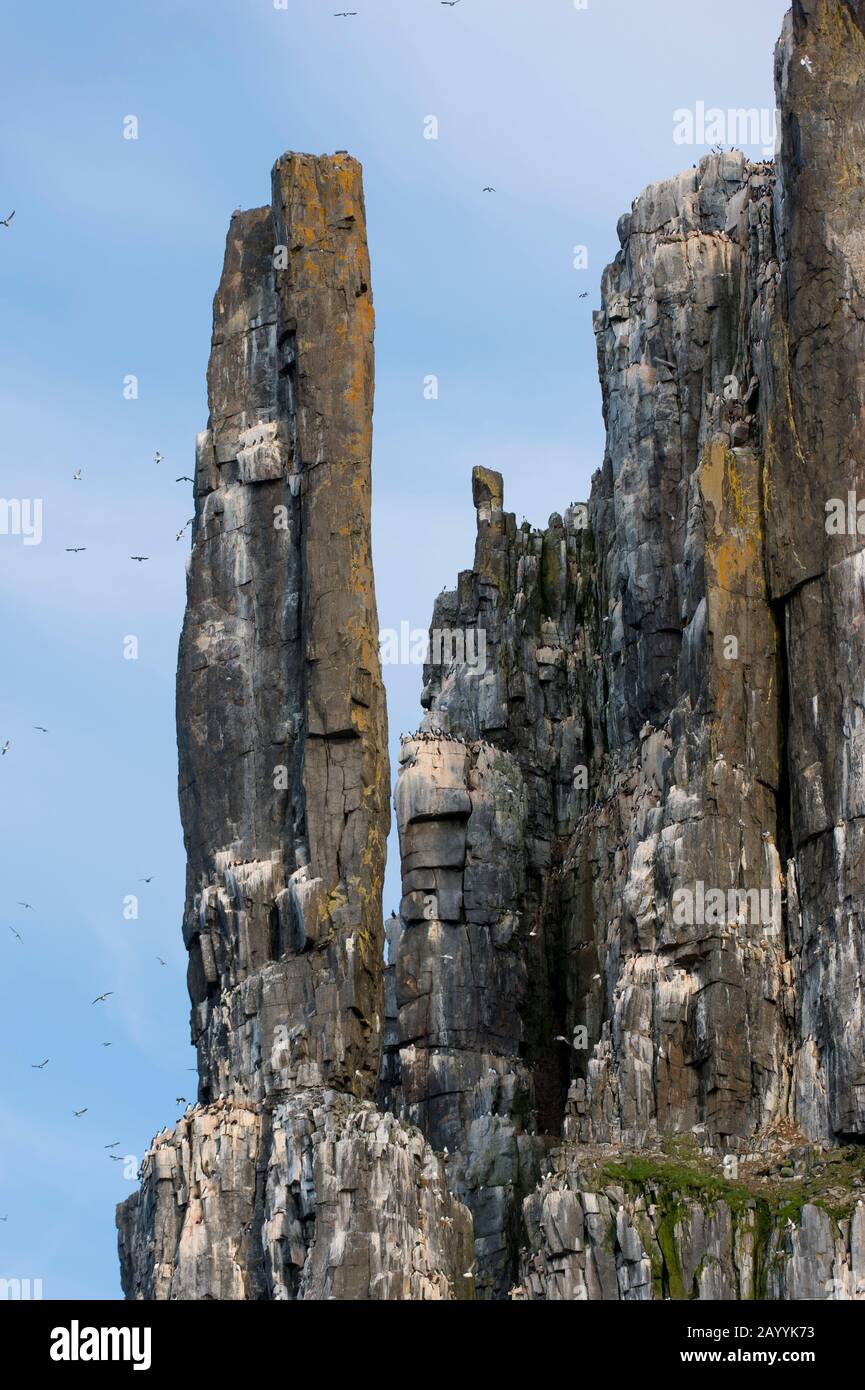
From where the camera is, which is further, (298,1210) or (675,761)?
(675,761)

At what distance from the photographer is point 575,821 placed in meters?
174

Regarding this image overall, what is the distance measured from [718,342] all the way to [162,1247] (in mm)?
42482

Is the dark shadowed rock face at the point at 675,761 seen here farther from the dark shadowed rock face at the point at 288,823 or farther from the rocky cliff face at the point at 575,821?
the dark shadowed rock face at the point at 288,823

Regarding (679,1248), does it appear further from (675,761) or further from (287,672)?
(287,672)

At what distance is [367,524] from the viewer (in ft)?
520

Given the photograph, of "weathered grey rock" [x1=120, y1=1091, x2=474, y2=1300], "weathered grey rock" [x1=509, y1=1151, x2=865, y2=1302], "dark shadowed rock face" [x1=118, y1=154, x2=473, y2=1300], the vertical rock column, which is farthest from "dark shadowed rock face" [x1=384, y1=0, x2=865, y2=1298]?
the vertical rock column

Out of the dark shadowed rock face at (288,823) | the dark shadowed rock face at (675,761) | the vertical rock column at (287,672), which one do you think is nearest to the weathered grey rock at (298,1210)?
the dark shadowed rock face at (288,823)

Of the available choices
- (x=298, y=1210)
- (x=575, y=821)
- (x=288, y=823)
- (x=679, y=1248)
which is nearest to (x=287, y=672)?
(x=288, y=823)

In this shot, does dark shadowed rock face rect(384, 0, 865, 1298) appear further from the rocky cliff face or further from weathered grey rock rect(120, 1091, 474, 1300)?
weathered grey rock rect(120, 1091, 474, 1300)

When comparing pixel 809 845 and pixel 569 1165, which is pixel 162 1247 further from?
pixel 809 845

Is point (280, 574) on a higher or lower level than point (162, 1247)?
higher

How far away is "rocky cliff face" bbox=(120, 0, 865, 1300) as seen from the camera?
14475 cm

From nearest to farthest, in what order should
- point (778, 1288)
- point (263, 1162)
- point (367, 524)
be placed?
point (778, 1288), point (263, 1162), point (367, 524)
